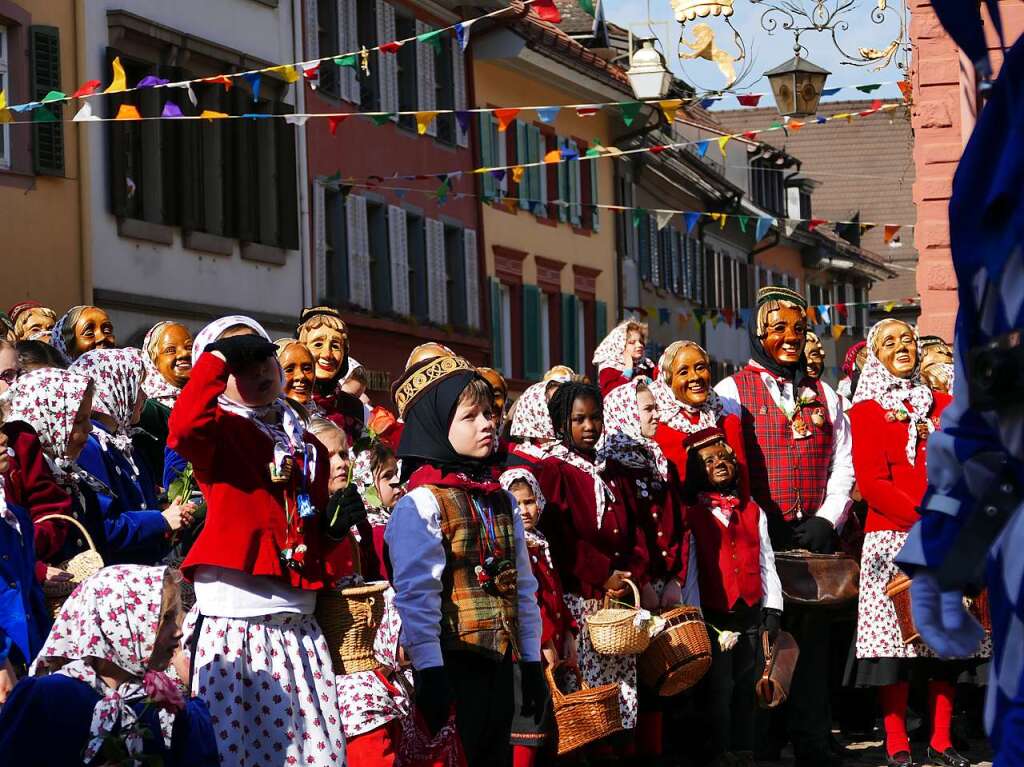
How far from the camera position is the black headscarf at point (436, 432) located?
8.20 m

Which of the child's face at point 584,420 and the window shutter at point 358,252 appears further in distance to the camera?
the window shutter at point 358,252

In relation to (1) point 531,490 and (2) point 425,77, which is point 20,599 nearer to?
(1) point 531,490

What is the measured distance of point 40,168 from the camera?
22.7 m

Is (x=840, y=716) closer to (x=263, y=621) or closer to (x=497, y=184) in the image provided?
(x=263, y=621)

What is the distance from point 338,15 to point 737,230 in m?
26.6

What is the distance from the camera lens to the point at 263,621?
291 inches

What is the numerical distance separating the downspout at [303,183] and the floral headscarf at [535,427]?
17886 millimetres

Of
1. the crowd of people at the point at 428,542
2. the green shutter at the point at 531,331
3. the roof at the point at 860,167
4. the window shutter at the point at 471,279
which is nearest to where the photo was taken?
the crowd of people at the point at 428,542

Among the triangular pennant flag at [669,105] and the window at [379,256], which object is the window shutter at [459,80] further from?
the triangular pennant flag at [669,105]

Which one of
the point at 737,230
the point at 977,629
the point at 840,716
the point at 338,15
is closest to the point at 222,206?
the point at 338,15

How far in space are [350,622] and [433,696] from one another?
386 mm

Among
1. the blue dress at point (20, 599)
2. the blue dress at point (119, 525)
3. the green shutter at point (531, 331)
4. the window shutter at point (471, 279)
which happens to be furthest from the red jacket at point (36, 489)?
the green shutter at point (531, 331)

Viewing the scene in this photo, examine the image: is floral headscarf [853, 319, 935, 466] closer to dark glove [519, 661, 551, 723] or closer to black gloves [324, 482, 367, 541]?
dark glove [519, 661, 551, 723]

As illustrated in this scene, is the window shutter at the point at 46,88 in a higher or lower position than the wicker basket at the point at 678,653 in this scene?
higher
